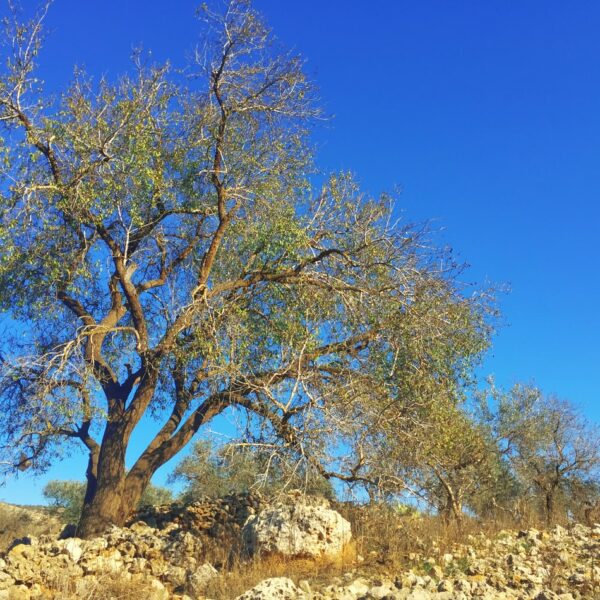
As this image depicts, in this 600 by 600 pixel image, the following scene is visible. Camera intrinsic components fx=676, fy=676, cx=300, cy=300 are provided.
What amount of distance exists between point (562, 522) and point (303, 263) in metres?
8.39

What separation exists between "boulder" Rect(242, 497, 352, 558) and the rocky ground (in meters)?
0.02

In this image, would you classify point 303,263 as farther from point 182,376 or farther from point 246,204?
point 182,376

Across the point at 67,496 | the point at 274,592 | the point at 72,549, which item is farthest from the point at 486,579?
the point at 67,496

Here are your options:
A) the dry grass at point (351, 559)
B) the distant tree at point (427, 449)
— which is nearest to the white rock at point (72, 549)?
the dry grass at point (351, 559)

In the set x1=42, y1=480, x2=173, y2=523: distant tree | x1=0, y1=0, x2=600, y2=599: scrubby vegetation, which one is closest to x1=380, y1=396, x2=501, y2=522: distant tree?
x1=0, y1=0, x2=600, y2=599: scrubby vegetation

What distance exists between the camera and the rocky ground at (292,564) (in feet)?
30.3

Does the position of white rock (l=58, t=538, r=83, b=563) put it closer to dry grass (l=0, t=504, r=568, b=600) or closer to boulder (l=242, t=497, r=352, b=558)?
dry grass (l=0, t=504, r=568, b=600)

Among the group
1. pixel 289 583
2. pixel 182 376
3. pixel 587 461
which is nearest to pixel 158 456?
pixel 182 376

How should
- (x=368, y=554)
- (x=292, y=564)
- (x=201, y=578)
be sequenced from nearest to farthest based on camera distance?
(x=201, y=578), (x=292, y=564), (x=368, y=554)

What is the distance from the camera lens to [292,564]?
11.8 m

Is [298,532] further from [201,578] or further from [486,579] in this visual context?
[486,579]

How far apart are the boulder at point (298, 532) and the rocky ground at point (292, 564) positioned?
2 cm

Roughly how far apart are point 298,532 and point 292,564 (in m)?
0.54

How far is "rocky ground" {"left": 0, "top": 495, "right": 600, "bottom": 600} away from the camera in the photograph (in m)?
9.23
